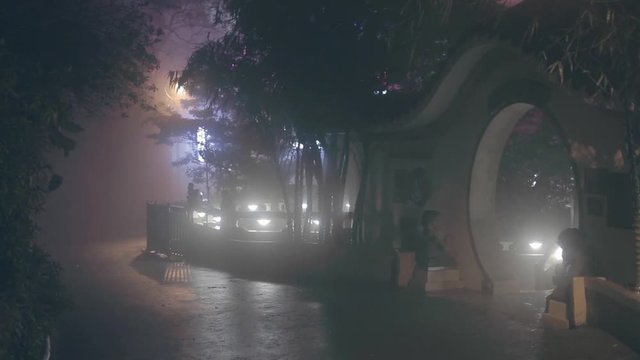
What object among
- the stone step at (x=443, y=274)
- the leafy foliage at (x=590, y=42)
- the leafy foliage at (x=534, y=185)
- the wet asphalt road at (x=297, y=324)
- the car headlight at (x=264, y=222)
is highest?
the leafy foliage at (x=590, y=42)

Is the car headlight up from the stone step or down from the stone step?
up

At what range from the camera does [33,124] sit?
6859 mm

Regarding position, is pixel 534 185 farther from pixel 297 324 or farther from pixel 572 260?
pixel 297 324

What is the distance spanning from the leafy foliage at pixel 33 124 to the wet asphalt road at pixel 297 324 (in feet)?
5.25

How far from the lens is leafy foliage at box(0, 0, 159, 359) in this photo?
6289 millimetres

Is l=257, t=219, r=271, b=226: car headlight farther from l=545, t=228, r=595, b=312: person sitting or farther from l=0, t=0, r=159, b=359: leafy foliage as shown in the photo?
l=545, t=228, r=595, b=312: person sitting

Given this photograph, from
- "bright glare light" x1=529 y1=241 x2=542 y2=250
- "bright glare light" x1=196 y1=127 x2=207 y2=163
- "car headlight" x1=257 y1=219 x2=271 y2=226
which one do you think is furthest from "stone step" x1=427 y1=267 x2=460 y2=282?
"bright glare light" x1=196 y1=127 x2=207 y2=163

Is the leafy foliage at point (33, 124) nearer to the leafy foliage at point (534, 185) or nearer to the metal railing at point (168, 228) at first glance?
the metal railing at point (168, 228)

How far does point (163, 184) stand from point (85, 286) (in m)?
16.2

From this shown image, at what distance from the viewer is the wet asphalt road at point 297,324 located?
8305 millimetres

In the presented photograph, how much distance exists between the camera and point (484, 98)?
12.1 metres

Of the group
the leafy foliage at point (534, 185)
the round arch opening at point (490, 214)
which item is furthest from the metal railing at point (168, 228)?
the round arch opening at point (490, 214)

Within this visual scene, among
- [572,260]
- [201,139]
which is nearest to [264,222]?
[201,139]

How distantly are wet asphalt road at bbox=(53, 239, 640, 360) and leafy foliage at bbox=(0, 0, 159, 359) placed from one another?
1601 millimetres
